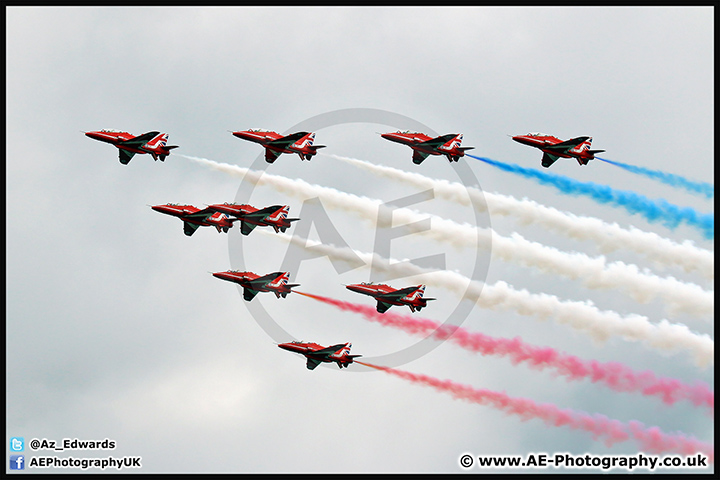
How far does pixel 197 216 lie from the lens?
116 metres

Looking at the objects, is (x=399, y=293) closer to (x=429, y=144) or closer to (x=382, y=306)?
(x=382, y=306)

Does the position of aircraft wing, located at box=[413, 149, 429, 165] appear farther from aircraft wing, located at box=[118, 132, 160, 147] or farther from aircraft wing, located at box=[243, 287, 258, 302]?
aircraft wing, located at box=[118, 132, 160, 147]

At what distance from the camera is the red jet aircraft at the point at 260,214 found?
11538 cm

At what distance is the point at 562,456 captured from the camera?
119m

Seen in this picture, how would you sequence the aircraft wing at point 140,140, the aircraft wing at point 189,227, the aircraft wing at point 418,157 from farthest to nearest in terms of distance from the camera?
the aircraft wing at point 418,157 → the aircraft wing at point 189,227 → the aircraft wing at point 140,140

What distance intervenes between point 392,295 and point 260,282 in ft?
44.3

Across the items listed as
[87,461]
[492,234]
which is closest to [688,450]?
[492,234]

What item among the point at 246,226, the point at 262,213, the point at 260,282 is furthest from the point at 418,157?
the point at 260,282

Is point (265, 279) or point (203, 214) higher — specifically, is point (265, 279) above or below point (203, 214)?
below

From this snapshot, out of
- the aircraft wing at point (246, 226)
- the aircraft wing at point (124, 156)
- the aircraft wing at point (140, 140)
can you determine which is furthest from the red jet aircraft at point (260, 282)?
the aircraft wing at point (140, 140)

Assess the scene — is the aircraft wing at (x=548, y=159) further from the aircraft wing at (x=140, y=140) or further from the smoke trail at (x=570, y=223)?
the aircraft wing at (x=140, y=140)

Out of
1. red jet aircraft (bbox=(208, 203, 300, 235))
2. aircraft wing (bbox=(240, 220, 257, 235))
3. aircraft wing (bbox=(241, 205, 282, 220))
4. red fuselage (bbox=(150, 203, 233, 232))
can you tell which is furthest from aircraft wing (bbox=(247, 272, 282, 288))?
red fuselage (bbox=(150, 203, 233, 232))

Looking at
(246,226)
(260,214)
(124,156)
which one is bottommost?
(246,226)

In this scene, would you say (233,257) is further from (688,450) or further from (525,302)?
(688,450)
